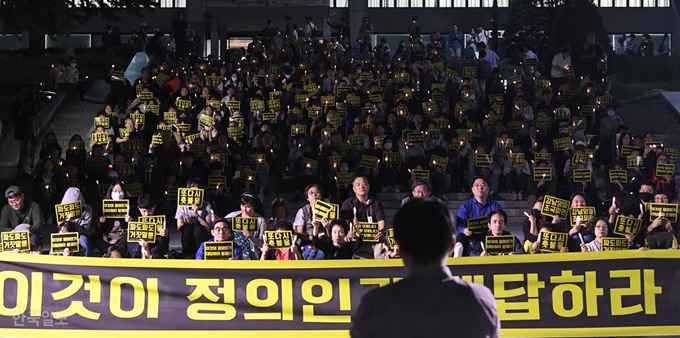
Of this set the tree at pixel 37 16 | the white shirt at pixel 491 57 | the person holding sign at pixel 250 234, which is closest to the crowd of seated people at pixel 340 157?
the person holding sign at pixel 250 234

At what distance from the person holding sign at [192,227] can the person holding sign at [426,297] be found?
900cm

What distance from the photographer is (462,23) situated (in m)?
41.9

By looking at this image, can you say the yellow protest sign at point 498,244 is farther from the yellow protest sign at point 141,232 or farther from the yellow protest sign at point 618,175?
the yellow protest sign at point 618,175

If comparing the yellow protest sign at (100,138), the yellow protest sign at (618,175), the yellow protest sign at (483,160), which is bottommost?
the yellow protest sign at (618,175)


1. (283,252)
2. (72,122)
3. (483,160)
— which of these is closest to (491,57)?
(483,160)

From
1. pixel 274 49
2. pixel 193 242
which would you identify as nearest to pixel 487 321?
pixel 193 242

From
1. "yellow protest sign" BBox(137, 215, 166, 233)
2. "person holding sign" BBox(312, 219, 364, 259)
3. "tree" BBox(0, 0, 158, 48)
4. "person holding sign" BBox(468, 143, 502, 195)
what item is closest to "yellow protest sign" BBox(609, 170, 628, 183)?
"person holding sign" BBox(468, 143, 502, 195)

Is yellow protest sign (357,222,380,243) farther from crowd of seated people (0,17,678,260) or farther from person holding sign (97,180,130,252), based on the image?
person holding sign (97,180,130,252)

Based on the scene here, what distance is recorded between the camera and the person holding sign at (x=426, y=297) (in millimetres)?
3805

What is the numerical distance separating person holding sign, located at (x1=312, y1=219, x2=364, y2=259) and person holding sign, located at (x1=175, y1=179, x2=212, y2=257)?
1.82 m

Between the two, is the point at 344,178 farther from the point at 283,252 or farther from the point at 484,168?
the point at 283,252

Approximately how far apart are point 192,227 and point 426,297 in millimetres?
9205

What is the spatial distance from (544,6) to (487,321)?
1224 inches

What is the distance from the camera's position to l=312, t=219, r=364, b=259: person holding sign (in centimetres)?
1123
